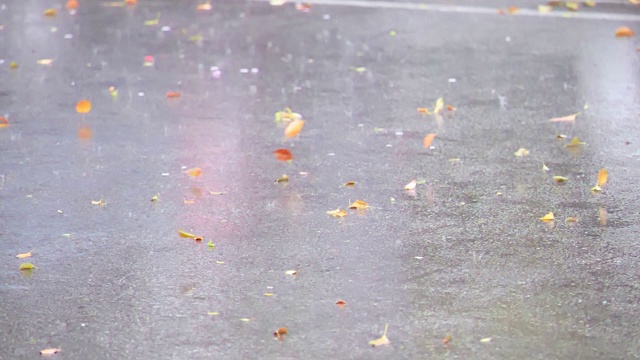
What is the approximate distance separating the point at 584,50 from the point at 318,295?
17.2 ft

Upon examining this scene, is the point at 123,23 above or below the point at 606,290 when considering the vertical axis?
below

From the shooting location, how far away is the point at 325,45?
371 inches

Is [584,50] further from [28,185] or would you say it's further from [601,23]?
[28,185]

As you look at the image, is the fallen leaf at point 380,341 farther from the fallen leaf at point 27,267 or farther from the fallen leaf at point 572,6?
the fallen leaf at point 572,6

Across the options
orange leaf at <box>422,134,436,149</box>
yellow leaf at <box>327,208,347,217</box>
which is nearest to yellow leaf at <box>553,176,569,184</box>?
orange leaf at <box>422,134,436,149</box>

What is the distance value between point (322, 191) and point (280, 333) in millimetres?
1839

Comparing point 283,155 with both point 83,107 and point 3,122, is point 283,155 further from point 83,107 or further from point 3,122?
point 3,122

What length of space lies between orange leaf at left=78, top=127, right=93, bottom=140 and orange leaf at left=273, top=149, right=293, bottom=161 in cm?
125

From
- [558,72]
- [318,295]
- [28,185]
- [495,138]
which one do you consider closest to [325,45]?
[558,72]

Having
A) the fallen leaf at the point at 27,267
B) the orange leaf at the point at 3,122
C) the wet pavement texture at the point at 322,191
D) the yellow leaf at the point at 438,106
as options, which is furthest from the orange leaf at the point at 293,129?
the fallen leaf at the point at 27,267

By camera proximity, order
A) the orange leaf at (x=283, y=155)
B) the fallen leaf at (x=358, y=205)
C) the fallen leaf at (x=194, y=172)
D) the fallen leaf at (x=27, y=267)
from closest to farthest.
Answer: the fallen leaf at (x=27, y=267)
the fallen leaf at (x=358, y=205)
the fallen leaf at (x=194, y=172)
the orange leaf at (x=283, y=155)

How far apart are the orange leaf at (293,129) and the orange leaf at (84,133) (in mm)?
1262

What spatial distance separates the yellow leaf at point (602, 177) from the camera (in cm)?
606

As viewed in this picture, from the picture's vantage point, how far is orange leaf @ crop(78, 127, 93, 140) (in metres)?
7.02
